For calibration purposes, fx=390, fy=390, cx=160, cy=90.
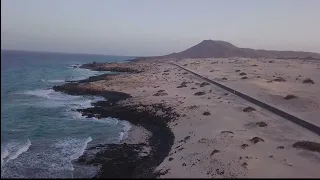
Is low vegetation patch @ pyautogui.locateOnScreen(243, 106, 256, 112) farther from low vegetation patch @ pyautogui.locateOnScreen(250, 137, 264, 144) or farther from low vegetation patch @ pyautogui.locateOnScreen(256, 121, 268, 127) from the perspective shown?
low vegetation patch @ pyautogui.locateOnScreen(250, 137, 264, 144)

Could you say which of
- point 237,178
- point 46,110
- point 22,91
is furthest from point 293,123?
point 22,91

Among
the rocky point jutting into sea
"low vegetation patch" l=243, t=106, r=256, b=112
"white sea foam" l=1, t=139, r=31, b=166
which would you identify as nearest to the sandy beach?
the rocky point jutting into sea

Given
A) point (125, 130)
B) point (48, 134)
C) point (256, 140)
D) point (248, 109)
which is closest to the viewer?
point (256, 140)

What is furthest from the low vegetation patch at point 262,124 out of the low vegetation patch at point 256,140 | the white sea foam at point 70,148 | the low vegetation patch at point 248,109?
the white sea foam at point 70,148

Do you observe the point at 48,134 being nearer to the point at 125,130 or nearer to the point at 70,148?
the point at 70,148

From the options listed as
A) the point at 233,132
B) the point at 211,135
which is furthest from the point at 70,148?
the point at 233,132

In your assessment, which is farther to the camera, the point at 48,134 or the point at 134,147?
the point at 48,134

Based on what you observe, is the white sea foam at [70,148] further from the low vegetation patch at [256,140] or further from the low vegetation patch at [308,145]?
the low vegetation patch at [308,145]
